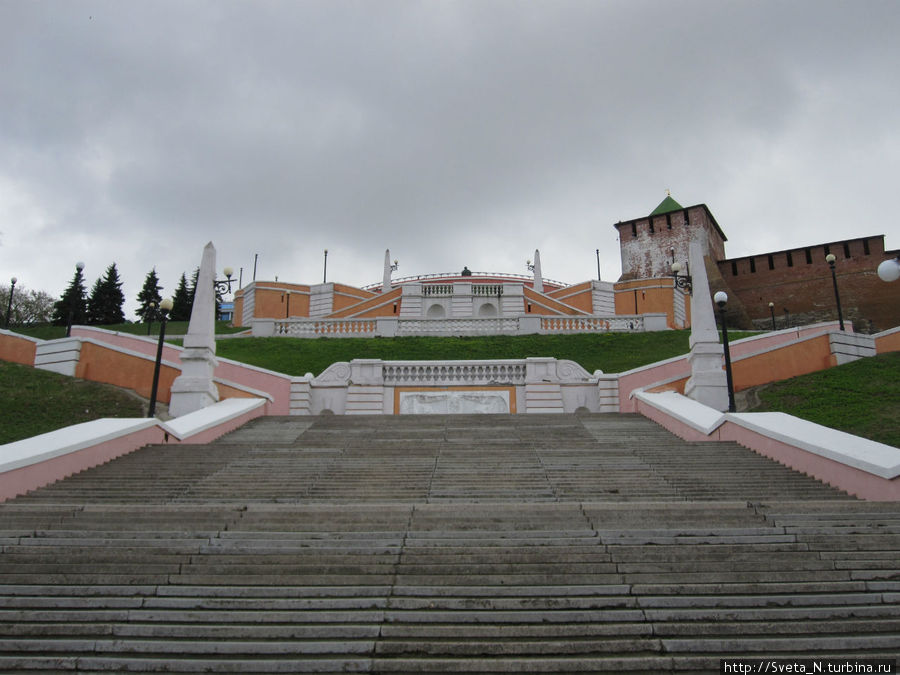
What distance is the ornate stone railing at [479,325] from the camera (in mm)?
27641

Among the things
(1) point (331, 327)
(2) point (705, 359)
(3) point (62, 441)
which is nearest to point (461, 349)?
(1) point (331, 327)

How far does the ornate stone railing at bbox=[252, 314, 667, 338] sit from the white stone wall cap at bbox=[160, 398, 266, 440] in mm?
12966

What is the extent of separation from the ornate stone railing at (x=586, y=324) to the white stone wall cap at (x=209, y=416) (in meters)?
15.6

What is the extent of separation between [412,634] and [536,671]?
0.89 m

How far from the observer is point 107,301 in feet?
170

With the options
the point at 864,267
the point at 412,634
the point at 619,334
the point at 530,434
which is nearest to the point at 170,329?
the point at 619,334

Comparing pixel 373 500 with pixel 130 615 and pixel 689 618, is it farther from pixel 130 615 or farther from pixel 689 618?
pixel 689 618

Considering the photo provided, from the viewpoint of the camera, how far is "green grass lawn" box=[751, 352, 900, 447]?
12047 millimetres

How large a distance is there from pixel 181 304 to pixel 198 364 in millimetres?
46004

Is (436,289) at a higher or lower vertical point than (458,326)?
higher

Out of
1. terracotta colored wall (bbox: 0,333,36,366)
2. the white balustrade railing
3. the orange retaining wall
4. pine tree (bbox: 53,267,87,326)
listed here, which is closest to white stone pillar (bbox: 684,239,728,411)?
the orange retaining wall

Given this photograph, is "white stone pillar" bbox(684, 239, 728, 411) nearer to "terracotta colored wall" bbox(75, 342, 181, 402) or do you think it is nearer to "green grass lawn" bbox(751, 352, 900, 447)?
"green grass lawn" bbox(751, 352, 900, 447)

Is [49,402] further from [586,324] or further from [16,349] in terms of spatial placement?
[586,324]

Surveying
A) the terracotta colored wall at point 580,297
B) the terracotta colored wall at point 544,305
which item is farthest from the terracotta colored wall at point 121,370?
the terracotta colored wall at point 580,297
